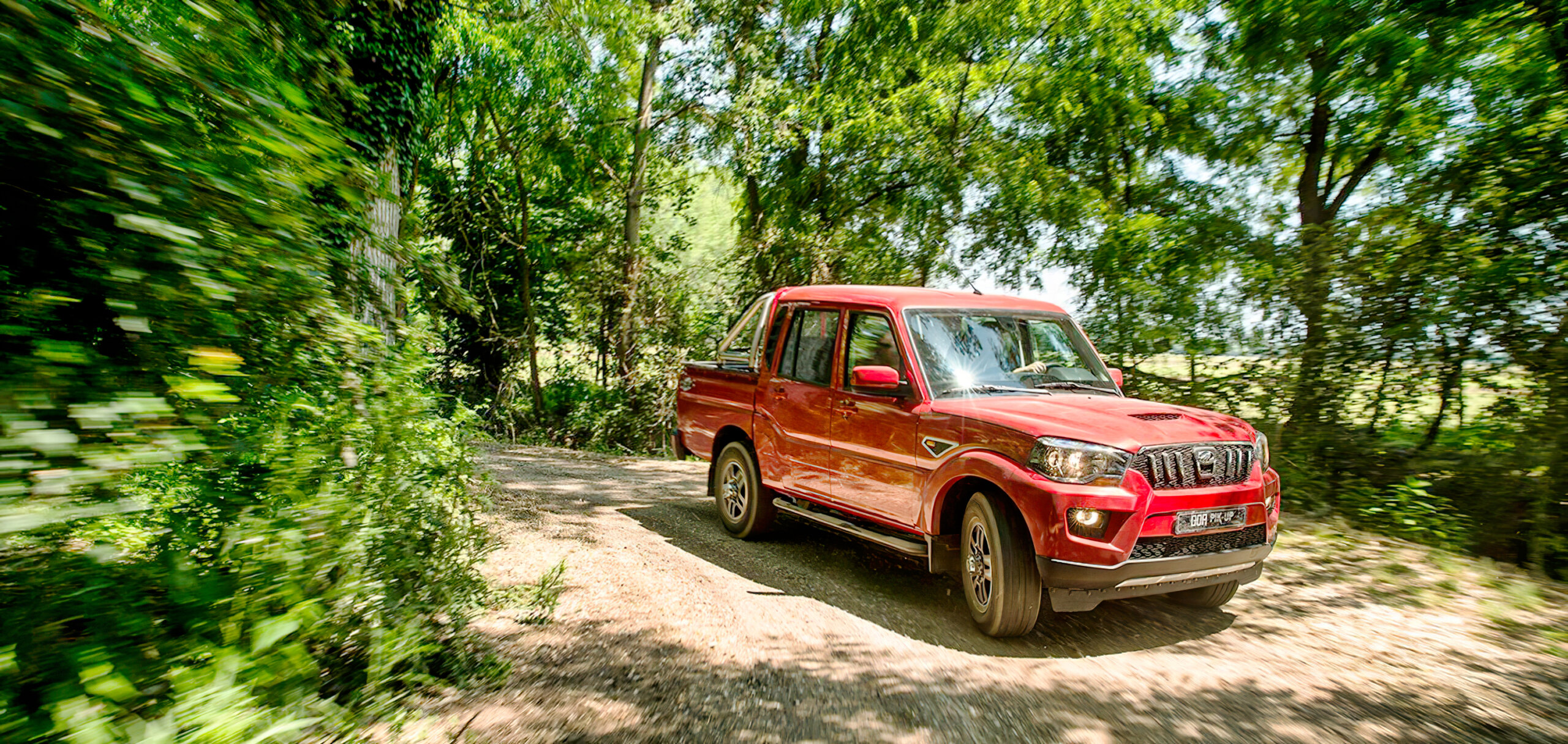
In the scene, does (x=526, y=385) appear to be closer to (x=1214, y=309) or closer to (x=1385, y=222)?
(x=1214, y=309)

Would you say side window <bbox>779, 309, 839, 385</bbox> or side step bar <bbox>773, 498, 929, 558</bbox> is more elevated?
side window <bbox>779, 309, 839, 385</bbox>

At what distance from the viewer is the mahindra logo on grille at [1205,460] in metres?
5.20

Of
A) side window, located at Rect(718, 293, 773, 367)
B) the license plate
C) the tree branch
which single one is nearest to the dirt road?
the license plate

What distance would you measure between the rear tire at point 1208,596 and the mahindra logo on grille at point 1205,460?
0.97 metres

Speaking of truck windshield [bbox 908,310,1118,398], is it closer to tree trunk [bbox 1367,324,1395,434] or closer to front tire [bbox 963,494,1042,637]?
front tire [bbox 963,494,1042,637]

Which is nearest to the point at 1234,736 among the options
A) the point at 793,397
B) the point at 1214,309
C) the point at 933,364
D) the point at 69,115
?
the point at 933,364

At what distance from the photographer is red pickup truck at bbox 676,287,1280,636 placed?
4996mm

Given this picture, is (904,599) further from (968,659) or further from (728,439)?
(728,439)

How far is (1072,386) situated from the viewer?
21.3ft

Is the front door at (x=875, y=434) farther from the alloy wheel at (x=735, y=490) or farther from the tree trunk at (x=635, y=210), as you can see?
the tree trunk at (x=635, y=210)

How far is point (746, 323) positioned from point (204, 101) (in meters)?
6.39

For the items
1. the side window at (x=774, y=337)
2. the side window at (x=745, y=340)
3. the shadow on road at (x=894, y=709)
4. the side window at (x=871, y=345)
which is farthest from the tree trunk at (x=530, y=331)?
the shadow on road at (x=894, y=709)

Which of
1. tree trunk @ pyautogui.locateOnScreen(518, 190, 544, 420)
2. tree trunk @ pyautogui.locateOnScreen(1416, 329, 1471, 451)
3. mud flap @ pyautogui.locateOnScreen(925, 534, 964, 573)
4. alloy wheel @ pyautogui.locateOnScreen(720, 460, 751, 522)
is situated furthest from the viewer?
tree trunk @ pyautogui.locateOnScreen(518, 190, 544, 420)

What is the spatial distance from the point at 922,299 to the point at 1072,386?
1.27 meters
